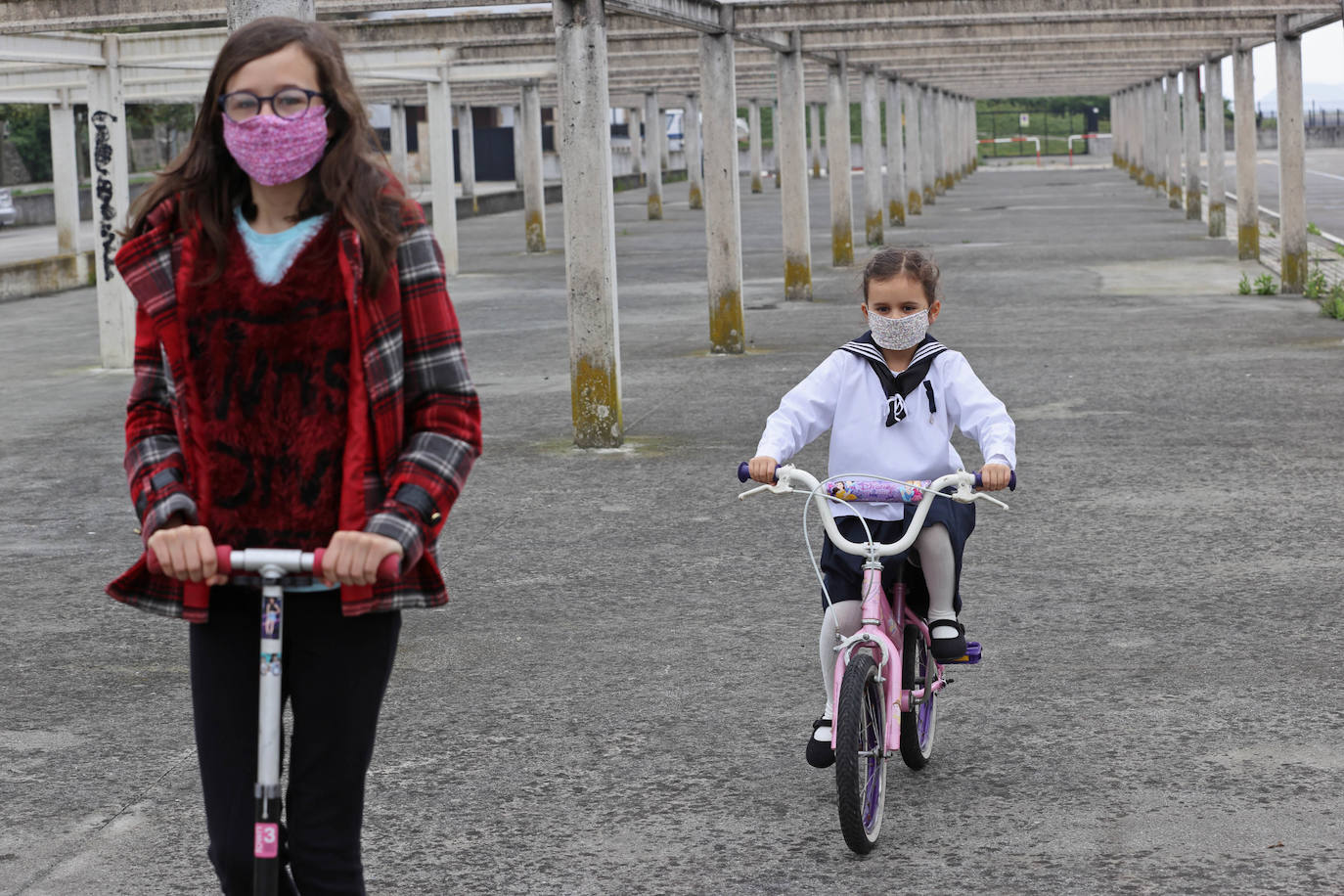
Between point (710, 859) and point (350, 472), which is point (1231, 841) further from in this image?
point (350, 472)

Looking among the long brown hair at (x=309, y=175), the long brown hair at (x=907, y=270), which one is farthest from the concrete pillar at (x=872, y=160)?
the long brown hair at (x=309, y=175)

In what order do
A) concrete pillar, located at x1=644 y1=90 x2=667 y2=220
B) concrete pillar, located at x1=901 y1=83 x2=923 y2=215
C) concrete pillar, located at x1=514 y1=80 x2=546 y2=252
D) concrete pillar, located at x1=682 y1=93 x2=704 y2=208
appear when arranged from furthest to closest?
concrete pillar, located at x1=682 y1=93 x2=704 y2=208 → concrete pillar, located at x1=644 y1=90 x2=667 y2=220 → concrete pillar, located at x1=901 y1=83 x2=923 y2=215 → concrete pillar, located at x1=514 y1=80 x2=546 y2=252

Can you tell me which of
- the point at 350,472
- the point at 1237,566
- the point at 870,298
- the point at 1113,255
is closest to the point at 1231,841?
the point at 870,298

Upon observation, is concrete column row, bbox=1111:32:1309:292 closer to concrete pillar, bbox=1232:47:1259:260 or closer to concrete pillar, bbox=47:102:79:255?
concrete pillar, bbox=1232:47:1259:260

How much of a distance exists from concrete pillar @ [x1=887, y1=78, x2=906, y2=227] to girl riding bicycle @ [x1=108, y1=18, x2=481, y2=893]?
1278 inches

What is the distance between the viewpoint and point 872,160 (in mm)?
29391

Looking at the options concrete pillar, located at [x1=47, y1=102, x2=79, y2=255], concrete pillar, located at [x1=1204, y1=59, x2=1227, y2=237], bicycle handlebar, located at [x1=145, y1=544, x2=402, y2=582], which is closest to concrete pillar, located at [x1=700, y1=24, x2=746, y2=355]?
concrete pillar, located at [x1=47, y1=102, x2=79, y2=255]

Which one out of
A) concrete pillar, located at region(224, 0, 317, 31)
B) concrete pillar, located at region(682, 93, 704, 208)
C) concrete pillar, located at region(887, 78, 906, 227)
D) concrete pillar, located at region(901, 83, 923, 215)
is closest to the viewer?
concrete pillar, located at region(224, 0, 317, 31)

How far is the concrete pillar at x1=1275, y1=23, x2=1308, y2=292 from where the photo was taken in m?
18.4

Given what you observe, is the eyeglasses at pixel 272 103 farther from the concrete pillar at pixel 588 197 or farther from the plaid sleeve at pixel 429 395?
the concrete pillar at pixel 588 197

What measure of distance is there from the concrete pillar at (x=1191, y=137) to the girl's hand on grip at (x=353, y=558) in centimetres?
3017

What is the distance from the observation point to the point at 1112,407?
1165cm

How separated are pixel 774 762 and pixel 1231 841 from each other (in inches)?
48.2

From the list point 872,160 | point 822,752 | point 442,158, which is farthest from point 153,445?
point 872,160
